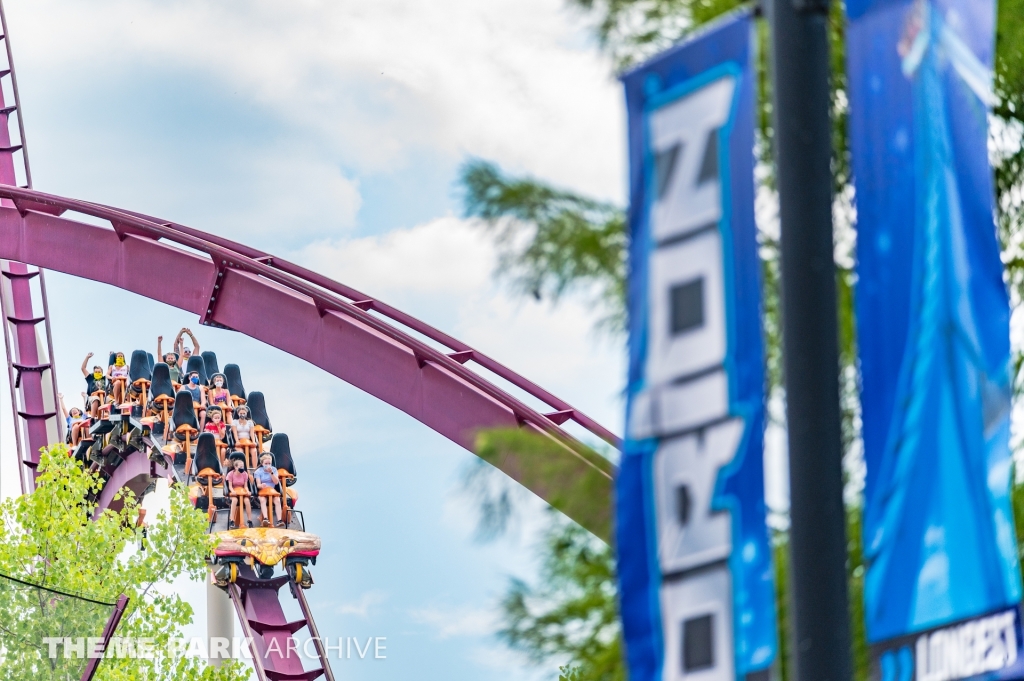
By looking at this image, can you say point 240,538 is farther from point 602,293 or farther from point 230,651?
point 602,293

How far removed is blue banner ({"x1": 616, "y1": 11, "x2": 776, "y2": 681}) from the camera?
3094 millimetres

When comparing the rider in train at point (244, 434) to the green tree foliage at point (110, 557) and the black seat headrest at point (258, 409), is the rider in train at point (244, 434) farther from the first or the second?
the green tree foliage at point (110, 557)

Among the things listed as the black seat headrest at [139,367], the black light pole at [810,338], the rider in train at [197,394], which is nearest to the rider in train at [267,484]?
the rider in train at [197,394]

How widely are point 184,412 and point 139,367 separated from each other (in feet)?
7.73

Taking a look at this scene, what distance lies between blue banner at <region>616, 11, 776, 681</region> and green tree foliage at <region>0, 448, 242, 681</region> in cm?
1276

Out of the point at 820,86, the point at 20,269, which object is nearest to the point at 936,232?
the point at 820,86

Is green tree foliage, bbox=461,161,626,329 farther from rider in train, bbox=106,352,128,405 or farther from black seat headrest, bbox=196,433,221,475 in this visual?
rider in train, bbox=106,352,128,405

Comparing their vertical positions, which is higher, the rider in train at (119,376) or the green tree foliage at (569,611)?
the rider in train at (119,376)

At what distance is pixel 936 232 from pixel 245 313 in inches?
364

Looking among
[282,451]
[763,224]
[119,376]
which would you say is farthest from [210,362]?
[763,224]

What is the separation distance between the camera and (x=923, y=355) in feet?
11.9

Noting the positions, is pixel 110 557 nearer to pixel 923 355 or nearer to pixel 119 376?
pixel 119 376

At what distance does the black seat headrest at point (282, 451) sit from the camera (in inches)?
819

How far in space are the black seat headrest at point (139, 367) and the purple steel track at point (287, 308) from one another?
28.9 ft
